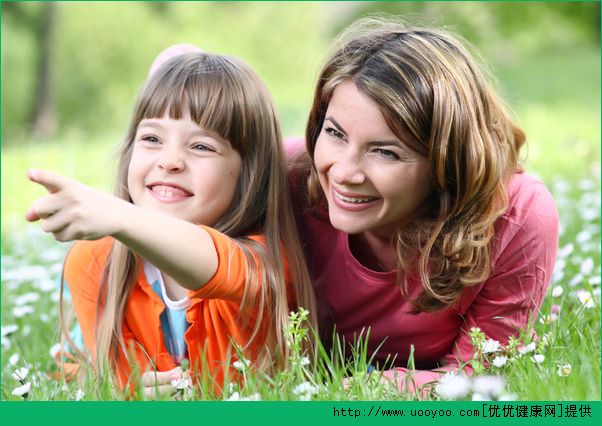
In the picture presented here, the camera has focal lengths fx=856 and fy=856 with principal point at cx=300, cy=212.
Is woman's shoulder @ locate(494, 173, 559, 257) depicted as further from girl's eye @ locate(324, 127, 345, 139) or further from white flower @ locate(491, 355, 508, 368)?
girl's eye @ locate(324, 127, 345, 139)

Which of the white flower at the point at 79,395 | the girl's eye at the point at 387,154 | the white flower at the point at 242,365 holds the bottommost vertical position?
the white flower at the point at 79,395

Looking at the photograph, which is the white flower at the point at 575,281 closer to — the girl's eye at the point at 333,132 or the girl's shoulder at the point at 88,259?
the girl's eye at the point at 333,132

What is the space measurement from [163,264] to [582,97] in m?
7.95

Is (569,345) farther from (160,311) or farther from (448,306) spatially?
(160,311)

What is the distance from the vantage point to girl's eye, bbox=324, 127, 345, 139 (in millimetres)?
2278

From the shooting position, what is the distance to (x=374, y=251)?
257 centimetres

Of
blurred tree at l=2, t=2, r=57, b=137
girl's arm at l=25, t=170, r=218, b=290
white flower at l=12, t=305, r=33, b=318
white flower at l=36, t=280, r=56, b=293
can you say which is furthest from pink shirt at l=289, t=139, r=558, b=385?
blurred tree at l=2, t=2, r=57, b=137

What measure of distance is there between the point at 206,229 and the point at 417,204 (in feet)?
1.96

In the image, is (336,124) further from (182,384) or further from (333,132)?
(182,384)

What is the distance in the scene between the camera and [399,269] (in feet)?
8.02

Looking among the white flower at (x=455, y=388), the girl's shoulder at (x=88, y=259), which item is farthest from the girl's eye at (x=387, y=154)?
the girl's shoulder at (x=88, y=259)

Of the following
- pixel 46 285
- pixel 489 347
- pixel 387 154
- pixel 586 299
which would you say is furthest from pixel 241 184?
pixel 46 285

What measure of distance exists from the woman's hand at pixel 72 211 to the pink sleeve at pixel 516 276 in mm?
1116

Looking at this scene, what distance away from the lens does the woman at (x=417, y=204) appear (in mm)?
2197
